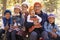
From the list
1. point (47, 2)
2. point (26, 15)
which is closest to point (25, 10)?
point (26, 15)

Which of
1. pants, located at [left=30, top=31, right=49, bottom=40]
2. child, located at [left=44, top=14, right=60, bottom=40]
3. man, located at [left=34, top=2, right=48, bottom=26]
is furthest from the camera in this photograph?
man, located at [left=34, top=2, right=48, bottom=26]

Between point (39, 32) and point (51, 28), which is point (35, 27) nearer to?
point (39, 32)

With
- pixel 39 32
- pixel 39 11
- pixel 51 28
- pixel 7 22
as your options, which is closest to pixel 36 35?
pixel 39 32

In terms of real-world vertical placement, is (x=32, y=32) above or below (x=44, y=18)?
below

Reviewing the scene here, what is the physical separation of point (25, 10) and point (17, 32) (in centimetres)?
46

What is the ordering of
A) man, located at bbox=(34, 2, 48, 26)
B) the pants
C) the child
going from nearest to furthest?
the pants → the child → man, located at bbox=(34, 2, 48, 26)

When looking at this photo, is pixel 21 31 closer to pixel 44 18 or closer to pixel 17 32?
pixel 17 32

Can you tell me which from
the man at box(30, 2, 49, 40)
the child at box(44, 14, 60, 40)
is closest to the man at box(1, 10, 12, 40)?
the man at box(30, 2, 49, 40)

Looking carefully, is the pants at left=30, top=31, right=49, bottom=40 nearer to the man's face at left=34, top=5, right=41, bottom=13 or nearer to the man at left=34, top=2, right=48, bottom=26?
the man at left=34, top=2, right=48, bottom=26

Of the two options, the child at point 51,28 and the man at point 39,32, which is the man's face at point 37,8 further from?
the child at point 51,28

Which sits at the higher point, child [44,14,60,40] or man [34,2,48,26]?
man [34,2,48,26]

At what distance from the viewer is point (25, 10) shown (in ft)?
12.0

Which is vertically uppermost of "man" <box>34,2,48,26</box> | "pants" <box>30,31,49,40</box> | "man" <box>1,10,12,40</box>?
"man" <box>34,2,48,26</box>

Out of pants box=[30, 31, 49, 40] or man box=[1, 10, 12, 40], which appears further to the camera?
man box=[1, 10, 12, 40]
